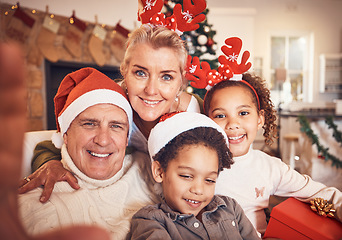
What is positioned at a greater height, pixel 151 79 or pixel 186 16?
pixel 186 16

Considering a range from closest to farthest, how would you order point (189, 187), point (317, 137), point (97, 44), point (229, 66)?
point (189, 187) < point (229, 66) < point (317, 137) < point (97, 44)

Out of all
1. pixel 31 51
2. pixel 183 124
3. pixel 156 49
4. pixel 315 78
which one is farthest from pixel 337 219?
pixel 315 78

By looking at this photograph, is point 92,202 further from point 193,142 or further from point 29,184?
point 193,142

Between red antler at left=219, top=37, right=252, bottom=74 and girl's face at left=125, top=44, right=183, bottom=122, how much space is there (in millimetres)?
324

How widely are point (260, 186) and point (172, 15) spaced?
1222 mm

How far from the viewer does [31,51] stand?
4.30 metres

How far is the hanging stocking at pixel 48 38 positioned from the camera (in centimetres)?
436

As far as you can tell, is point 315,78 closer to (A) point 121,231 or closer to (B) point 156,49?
(B) point 156,49

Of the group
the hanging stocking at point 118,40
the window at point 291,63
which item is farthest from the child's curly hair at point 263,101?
the window at point 291,63

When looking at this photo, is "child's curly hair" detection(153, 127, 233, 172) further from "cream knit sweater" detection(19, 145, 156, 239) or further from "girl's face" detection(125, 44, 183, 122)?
"girl's face" detection(125, 44, 183, 122)

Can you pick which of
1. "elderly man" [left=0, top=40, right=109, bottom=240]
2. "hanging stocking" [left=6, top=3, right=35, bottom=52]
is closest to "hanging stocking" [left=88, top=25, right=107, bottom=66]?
"hanging stocking" [left=6, top=3, right=35, bottom=52]

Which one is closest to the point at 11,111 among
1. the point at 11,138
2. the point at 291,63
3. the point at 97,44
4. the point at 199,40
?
the point at 11,138

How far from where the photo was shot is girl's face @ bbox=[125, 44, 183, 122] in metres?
1.58

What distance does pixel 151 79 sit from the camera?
1596 mm
